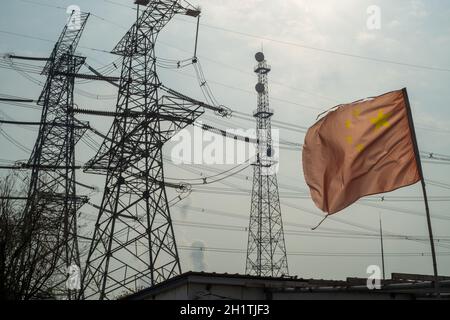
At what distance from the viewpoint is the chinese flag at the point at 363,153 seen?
37.2ft

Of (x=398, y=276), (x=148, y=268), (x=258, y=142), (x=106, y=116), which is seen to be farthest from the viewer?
(x=258, y=142)

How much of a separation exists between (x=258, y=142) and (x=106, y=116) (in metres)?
17.5

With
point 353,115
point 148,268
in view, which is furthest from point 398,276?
point 148,268

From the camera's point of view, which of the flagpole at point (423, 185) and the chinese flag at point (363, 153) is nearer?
the flagpole at point (423, 185)

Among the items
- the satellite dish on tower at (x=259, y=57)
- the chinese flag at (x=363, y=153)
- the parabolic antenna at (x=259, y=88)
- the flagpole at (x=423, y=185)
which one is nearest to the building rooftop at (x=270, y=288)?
the chinese flag at (x=363, y=153)

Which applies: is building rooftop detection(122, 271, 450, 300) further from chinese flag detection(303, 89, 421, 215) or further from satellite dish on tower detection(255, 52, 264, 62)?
satellite dish on tower detection(255, 52, 264, 62)

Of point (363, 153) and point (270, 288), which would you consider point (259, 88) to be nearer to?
point (270, 288)

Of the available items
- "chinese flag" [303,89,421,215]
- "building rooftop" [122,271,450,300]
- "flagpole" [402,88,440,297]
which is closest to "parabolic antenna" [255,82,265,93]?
"building rooftop" [122,271,450,300]

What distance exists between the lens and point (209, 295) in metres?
19.3

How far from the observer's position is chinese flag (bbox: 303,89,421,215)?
11352 mm

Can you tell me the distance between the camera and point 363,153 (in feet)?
38.5

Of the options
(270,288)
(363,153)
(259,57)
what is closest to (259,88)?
(259,57)

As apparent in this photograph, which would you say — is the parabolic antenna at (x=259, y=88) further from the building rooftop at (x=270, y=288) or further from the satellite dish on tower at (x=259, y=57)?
the building rooftop at (x=270, y=288)
